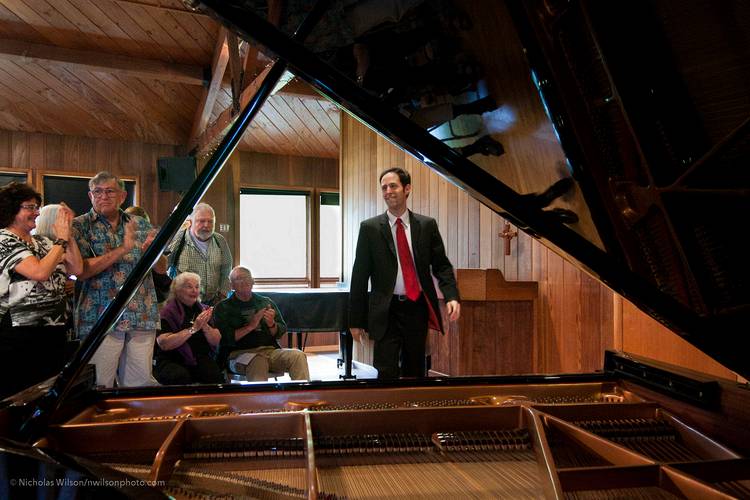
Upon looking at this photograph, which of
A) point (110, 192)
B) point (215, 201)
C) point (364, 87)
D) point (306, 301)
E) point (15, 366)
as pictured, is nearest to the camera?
point (364, 87)

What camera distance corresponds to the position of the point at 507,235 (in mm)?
4066

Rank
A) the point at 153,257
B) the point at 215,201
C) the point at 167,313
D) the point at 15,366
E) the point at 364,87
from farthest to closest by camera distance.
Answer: the point at 215,201, the point at 167,313, the point at 15,366, the point at 153,257, the point at 364,87

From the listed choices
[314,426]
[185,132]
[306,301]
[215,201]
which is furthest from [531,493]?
[185,132]

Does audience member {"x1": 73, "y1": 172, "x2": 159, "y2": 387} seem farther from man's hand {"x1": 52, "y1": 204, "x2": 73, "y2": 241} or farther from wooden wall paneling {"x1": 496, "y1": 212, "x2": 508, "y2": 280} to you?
wooden wall paneling {"x1": 496, "y1": 212, "x2": 508, "y2": 280}

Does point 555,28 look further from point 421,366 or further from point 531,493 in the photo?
point 421,366

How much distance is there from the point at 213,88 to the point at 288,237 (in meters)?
2.51

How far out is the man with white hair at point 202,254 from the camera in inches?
146

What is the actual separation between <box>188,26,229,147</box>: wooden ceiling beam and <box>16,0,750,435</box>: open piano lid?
5077 mm

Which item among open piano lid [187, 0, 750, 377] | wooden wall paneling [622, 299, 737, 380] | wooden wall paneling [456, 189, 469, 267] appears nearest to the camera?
open piano lid [187, 0, 750, 377]

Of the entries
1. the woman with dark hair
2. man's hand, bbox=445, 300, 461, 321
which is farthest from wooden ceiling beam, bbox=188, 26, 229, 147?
man's hand, bbox=445, 300, 461, 321

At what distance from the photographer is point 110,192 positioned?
2.71 metres

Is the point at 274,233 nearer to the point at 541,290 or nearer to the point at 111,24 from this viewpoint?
the point at 111,24

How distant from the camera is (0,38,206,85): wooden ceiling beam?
237 inches

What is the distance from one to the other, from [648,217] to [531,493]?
59 cm
